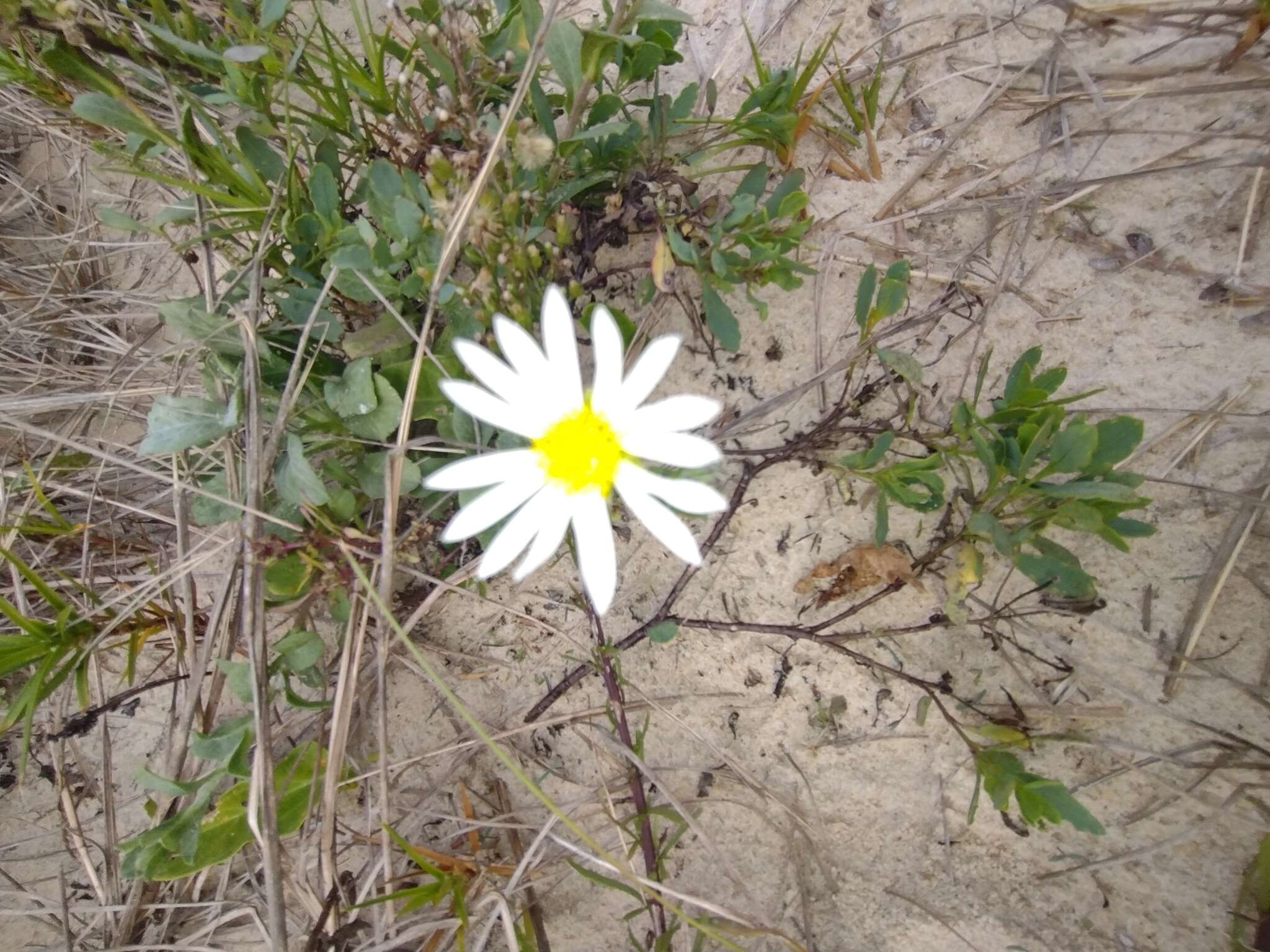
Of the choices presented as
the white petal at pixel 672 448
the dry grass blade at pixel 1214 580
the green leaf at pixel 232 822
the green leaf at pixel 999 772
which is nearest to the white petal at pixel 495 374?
the white petal at pixel 672 448

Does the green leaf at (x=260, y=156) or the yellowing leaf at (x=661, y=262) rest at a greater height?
the green leaf at (x=260, y=156)

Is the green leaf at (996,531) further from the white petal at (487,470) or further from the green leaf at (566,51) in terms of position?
the green leaf at (566,51)

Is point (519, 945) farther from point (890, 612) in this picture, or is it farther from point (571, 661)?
point (890, 612)

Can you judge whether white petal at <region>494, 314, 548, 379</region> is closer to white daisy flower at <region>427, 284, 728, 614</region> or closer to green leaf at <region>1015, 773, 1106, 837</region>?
white daisy flower at <region>427, 284, 728, 614</region>

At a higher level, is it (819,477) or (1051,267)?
(1051,267)

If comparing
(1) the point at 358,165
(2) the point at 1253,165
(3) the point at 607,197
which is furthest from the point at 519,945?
(2) the point at 1253,165

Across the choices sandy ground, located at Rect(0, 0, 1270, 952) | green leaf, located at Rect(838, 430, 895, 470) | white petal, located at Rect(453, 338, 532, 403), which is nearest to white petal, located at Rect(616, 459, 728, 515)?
white petal, located at Rect(453, 338, 532, 403)
